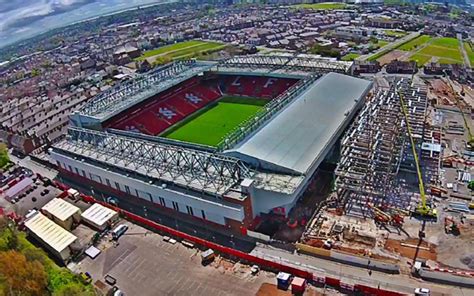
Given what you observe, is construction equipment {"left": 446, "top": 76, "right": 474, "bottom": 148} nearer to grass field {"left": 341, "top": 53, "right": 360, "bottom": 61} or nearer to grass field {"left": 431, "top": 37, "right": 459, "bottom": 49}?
grass field {"left": 341, "top": 53, "right": 360, "bottom": 61}

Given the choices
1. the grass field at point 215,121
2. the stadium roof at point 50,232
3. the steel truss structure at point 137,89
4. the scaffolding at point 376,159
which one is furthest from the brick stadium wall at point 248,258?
the steel truss structure at point 137,89

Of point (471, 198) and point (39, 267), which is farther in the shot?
point (471, 198)

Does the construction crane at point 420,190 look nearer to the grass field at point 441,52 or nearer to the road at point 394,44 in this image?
the grass field at point 441,52

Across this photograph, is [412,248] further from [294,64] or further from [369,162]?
[294,64]

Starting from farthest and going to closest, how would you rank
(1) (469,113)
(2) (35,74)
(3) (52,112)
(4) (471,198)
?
1. (2) (35,74)
2. (3) (52,112)
3. (1) (469,113)
4. (4) (471,198)

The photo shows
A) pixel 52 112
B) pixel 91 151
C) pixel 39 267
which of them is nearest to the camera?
pixel 39 267

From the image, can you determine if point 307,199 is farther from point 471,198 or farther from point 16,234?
point 16,234

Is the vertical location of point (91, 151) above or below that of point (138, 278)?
above

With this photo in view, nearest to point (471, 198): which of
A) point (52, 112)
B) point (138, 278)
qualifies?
point (138, 278)
